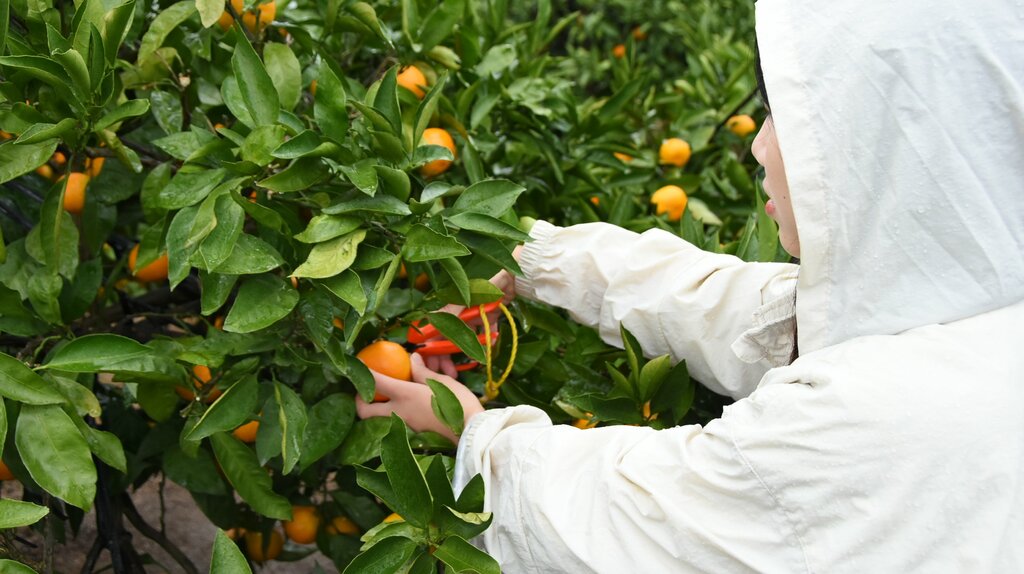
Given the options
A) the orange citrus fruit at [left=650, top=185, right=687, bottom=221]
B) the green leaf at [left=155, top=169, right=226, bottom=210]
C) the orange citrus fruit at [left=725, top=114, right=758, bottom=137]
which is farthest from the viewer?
the orange citrus fruit at [left=725, top=114, right=758, bottom=137]

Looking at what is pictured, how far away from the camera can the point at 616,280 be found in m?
1.46

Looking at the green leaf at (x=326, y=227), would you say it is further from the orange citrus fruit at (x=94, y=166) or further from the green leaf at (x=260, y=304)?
the orange citrus fruit at (x=94, y=166)

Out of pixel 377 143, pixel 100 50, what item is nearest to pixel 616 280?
pixel 377 143

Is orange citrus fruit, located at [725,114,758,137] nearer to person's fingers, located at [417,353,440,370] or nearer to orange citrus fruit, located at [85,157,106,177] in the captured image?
person's fingers, located at [417,353,440,370]

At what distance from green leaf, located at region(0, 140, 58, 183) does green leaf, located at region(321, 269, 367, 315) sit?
14.9 inches

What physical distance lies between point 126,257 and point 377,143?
54cm

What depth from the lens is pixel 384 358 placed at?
4.41 feet

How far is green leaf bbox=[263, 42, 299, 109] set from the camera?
1351mm

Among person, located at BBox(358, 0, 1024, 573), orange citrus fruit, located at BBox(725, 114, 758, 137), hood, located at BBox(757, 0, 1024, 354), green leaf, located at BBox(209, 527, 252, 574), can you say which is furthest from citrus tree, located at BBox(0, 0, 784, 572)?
orange citrus fruit, located at BBox(725, 114, 758, 137)

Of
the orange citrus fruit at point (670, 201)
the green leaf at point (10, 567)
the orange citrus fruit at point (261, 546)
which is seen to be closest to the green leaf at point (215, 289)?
the green leaf at point (10, 567)

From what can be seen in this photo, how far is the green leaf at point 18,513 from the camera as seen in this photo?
1.03 meters

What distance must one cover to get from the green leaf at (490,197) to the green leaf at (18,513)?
582 millimetres

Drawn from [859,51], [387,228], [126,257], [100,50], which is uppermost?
[859,51]

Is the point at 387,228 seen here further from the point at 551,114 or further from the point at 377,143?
the point at 551,114
